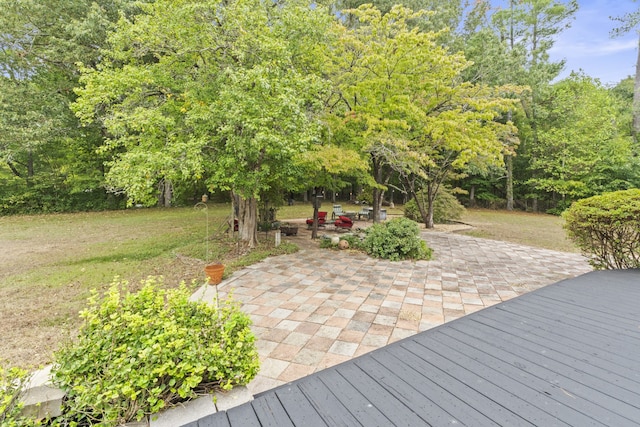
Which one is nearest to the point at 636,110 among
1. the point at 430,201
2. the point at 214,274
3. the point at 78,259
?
the point at 430,201

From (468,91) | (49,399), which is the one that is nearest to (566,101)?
(468,91)

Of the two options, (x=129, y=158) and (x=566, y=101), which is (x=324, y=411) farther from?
(x=566, y=101)

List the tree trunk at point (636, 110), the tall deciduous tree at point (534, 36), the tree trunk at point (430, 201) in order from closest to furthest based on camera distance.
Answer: the tree trunk at point (430, 201)
the tree trunk at point (636, 110)
the tall deciduous tree at point (534, 36)

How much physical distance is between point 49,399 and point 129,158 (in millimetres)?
4715

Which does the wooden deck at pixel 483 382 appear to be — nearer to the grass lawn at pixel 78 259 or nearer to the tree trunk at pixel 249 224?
the grass lawn at pixel 78 259

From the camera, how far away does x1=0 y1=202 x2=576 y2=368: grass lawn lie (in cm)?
360

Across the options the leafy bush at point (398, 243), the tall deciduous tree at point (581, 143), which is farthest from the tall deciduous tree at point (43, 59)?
the tall deciduous tree at point (581, 143)

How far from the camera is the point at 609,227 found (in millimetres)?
4668

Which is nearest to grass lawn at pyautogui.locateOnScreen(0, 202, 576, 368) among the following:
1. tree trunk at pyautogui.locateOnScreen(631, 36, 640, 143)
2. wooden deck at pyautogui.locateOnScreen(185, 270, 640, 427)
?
wooden deck at pyautogui.locateOnScreen(185, 270, 640, 427)

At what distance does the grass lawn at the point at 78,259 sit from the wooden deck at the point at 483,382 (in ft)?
5.70

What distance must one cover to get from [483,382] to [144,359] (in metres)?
2.02

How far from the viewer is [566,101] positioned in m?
18.0

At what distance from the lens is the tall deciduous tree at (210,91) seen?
207 inches

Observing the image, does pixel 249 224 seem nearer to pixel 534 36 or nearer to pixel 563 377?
pixel 563 377
